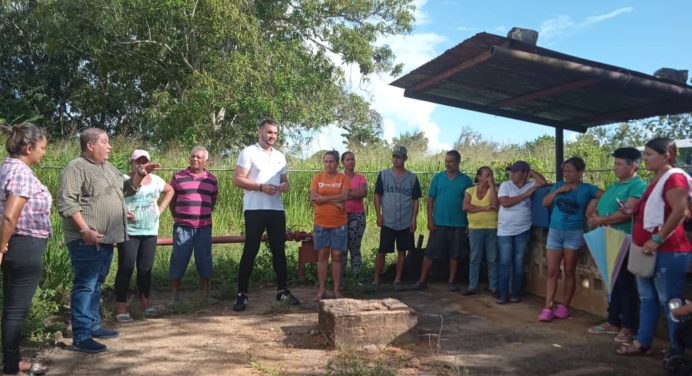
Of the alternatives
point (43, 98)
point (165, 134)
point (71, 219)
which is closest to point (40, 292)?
point (71, 219)

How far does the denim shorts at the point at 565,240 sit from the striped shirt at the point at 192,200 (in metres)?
3.51

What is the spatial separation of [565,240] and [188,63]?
49.7ft

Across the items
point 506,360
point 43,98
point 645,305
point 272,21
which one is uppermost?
point 272,21

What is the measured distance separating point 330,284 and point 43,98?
18940 mm

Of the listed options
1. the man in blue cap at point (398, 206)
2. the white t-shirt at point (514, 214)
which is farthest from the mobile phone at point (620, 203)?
the man in blue cap at point (398, 206)

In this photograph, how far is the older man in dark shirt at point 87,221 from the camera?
13.5ft

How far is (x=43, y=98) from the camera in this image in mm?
21344

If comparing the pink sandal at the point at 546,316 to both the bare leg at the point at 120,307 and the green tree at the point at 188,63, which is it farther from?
the green tree at the point at 188,63

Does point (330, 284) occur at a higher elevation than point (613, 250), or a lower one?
lower

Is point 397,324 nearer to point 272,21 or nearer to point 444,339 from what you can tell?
point 444,339

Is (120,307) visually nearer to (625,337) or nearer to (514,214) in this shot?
(514,214)

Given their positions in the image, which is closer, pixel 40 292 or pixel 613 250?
pixel 613 250

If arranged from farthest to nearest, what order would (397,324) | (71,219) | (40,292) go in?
(40,292), (397,324), (71,219)

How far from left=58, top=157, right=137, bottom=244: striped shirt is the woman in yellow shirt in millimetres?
3845
